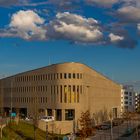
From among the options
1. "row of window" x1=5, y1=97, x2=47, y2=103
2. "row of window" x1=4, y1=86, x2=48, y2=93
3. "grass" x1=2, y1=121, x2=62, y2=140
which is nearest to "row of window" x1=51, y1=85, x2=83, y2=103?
"row of window" x1=4, y1=86, x2=48, y2=93

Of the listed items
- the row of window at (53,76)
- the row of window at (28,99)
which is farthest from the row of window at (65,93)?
the row of window at (28,99)

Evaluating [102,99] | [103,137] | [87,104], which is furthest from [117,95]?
[103,137]

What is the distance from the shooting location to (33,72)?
126188 mm

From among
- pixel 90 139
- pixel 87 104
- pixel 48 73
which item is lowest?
pixel 90 139

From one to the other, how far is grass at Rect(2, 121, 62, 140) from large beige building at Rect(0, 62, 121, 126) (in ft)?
77.5

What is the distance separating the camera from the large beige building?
119m

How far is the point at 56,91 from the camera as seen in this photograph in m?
120

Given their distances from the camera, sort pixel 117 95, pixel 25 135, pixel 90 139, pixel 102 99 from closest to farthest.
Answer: pixel 25 135 < pixel 90 139 < pixel 102 99 < pixel 117 95

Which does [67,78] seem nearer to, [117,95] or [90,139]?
[90,139]

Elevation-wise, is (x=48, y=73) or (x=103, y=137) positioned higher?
(x=48, y=73)

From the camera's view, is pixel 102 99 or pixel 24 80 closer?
pixel 24 80

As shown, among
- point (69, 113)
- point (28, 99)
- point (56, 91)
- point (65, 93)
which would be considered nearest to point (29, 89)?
point (28, 99)

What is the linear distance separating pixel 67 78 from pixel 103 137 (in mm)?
27810

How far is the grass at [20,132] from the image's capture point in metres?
70.5
